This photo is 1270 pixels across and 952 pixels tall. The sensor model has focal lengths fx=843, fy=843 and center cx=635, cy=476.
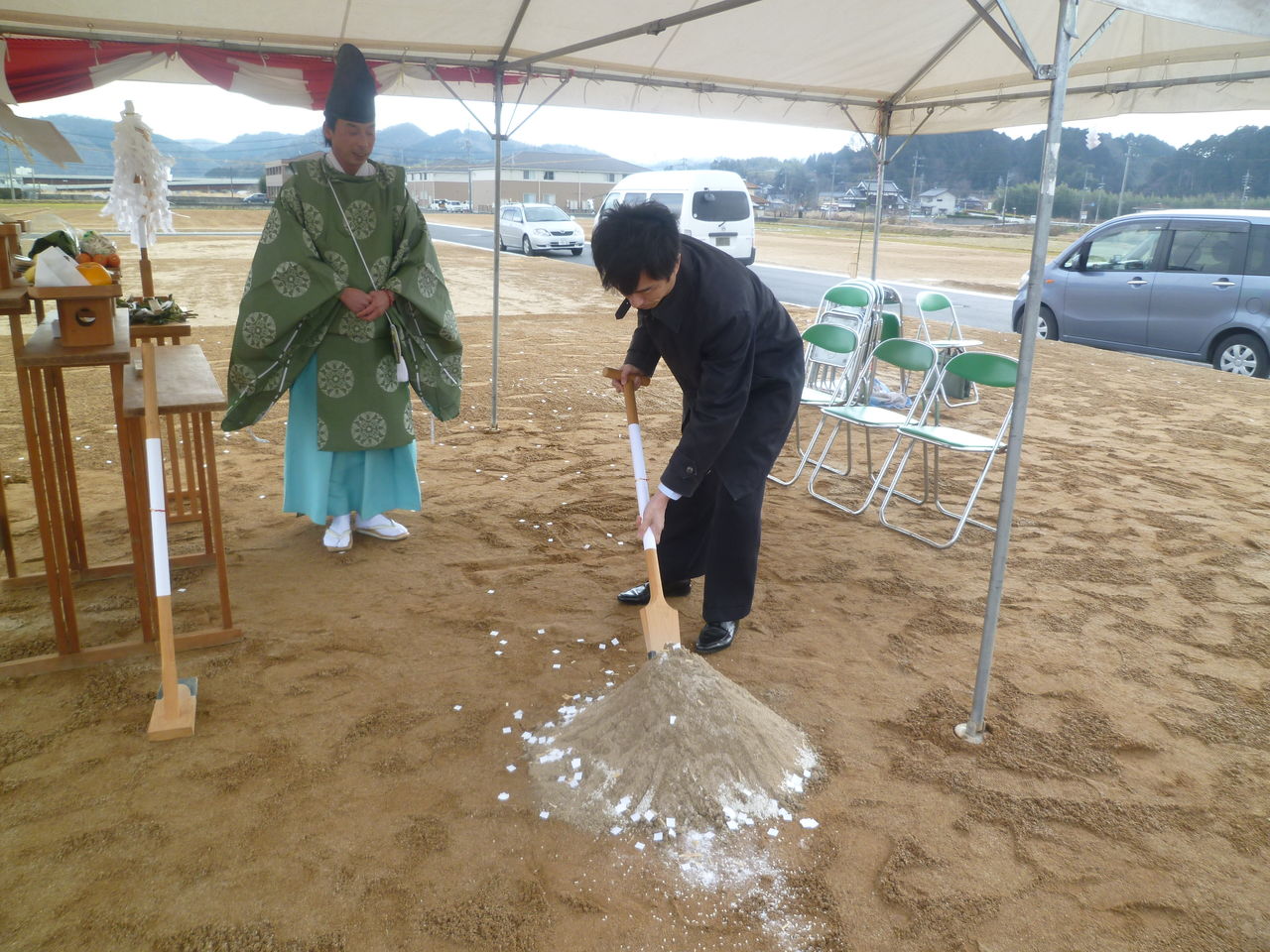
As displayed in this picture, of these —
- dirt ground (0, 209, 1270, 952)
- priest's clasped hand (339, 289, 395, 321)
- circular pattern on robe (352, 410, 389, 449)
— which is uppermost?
priest's clasped hand (339, 289, 395, 321)

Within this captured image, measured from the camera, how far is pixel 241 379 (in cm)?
328

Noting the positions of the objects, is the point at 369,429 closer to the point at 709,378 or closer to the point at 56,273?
the point at 56,273

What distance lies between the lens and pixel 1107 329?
8766 millimetres

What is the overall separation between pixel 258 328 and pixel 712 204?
12.3m

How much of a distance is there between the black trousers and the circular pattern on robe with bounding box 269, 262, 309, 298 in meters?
1.64

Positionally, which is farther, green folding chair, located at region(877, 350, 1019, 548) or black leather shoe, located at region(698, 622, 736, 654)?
green folding chair, located at region(877, 350, 1019, 548)

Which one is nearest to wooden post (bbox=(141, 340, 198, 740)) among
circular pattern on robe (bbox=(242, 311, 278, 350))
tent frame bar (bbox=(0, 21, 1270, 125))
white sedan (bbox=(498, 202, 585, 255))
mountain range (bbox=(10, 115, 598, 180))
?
circular pattern on robe (bbox=(242, 311, 278, 350))

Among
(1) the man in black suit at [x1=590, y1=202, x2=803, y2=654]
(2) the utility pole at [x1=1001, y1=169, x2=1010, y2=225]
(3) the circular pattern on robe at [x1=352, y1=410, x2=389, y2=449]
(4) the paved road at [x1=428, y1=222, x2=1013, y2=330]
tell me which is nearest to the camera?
(1) the man in black suit at [x1=590, y1=202, x2=803, y2=654]

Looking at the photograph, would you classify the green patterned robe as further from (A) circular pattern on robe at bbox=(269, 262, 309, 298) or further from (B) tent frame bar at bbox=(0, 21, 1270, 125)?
(B) tent frame bar at bbox=(0, 21, 1270, 125)

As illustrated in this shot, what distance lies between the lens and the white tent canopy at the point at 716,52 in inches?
163

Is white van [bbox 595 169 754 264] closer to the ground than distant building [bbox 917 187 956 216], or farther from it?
closer to the ground

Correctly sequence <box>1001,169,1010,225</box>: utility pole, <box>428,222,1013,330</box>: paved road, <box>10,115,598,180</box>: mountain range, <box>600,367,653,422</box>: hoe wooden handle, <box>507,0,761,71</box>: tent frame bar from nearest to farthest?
<box>600,367,653,422</box>: hoe wooden handle < <box>507,0,761,71</box>: tent frame bar < <box>428,222,1013,330</box>: paved road < <box>1001,169,1010,225</box>: utility pole < <box>10,115,598,180</box>: mountain range

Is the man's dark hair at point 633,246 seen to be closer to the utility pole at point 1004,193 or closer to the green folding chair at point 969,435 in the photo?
the green folding chair at point 969,435

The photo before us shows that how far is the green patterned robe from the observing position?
3.21 metres
